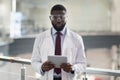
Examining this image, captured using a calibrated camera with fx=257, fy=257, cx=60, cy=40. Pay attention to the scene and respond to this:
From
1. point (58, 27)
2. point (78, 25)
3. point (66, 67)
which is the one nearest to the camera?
point (66, 67)

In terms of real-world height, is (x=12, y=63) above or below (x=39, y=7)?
below

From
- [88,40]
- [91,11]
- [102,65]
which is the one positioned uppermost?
[91,11]

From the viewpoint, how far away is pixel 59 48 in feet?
7.07

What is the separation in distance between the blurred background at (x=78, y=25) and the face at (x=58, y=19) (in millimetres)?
6895

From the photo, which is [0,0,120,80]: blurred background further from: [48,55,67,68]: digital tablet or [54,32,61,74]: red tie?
[48,55,67,68]: digital tablet

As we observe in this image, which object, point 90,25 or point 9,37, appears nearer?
point 9,37

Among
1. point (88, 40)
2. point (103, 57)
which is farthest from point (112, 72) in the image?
point (103, 57)

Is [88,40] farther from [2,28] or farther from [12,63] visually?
[12,63]

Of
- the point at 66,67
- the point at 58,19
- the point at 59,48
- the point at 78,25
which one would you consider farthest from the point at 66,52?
the point at 78,25

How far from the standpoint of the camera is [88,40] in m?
10.5

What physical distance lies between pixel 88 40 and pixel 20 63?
7779 millimetres

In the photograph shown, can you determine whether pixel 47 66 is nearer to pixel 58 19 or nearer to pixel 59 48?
pixel 59 48

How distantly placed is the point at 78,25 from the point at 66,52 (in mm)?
9368

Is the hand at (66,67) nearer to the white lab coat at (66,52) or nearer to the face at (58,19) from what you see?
the white lab coat at (66,52)
